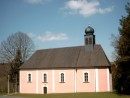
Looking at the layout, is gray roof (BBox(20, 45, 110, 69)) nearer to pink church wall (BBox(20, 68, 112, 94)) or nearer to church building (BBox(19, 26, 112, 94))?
church building (BBox(19, 26, 112, 94))

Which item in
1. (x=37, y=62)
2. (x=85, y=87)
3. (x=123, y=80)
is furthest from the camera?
(x=37, y=62)

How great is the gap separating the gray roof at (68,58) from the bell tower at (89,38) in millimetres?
865

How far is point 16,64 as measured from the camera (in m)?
59.9

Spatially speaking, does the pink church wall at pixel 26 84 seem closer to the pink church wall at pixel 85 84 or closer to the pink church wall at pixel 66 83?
the pink church wall at pixel 66 83

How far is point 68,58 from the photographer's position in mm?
49656

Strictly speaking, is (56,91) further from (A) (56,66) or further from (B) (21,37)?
(B) (21,37)

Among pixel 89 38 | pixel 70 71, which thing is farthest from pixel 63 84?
pixel 89 38

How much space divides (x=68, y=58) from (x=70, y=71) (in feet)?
10.6

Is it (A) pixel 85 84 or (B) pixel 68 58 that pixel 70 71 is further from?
(A) pixel 85 84

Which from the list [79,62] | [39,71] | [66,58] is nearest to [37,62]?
[39,71]

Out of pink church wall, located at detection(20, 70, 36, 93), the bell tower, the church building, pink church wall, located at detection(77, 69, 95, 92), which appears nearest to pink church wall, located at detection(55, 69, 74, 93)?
the church building

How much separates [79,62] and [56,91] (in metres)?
7.08

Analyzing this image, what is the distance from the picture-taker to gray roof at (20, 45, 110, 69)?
4629cm

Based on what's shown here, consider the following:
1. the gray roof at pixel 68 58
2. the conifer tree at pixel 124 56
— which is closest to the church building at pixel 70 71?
the gray roof at pixel 68 58
